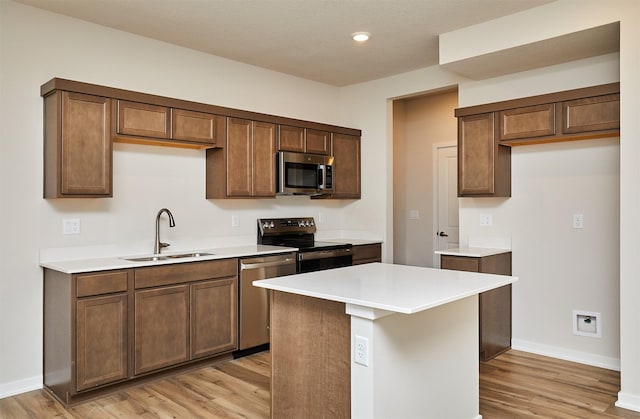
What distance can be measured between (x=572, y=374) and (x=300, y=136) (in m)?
3.06

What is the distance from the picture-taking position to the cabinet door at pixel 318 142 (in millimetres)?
4805

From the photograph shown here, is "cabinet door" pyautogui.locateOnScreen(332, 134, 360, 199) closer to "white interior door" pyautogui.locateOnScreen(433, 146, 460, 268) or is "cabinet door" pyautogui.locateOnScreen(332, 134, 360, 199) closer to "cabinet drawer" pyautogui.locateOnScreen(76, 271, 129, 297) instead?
"white interior door" pyautogui.locateOnScreen(433, 146, 460, 268)

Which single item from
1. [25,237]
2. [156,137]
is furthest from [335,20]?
[25,237]

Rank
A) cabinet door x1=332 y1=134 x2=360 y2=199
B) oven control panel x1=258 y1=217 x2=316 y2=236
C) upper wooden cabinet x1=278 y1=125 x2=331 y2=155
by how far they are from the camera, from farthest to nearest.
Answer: cabinet door x1=332 y1=134 x2=360 y2=199 < oven control panel x1=258 y1=217 x2=316 y2=236 < upper wooden cabinet x1=278 y1=125 x2=331 y2=155

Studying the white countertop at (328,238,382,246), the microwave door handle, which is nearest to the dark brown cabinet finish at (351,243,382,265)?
the white countertop at (328,238,382,246)

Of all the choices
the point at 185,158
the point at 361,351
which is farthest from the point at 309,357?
the point at 185,158

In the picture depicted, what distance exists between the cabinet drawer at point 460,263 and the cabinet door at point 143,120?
8.04ft

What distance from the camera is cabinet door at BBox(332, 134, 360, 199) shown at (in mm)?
5136

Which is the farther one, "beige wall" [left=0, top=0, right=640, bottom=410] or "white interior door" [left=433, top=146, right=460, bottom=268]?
"white interior door" [left=433, top=146, right=460, bottom=268]

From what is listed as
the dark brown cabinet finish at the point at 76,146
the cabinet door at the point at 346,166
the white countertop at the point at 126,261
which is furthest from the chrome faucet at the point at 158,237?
the cabinet door at the point at 346,166

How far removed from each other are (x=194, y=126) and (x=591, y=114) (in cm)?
301

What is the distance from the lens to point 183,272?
351 cm

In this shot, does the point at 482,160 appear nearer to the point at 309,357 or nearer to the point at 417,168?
the point at 417,168

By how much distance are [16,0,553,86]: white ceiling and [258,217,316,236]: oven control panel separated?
155 centimetres
